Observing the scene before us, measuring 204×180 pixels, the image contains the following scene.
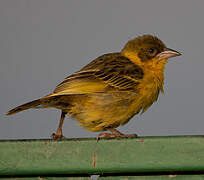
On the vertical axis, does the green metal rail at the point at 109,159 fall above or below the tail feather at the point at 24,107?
below

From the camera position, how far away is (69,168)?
2.32m

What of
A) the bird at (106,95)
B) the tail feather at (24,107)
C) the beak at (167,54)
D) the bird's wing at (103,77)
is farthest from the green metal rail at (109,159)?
the beak at (167,54)

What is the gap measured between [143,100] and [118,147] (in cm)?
135

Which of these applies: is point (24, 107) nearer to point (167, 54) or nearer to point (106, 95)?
point (106, 95)

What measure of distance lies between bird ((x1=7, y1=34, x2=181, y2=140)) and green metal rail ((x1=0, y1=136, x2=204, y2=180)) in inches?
35.7

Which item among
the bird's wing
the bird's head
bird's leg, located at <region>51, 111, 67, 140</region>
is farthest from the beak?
bird's leg, located at <region>51, 111, 67, 140</region>

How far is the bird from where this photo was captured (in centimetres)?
351

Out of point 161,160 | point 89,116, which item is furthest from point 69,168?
point 89,116

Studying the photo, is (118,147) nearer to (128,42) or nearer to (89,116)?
(89,116)

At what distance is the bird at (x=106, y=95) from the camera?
3512mm

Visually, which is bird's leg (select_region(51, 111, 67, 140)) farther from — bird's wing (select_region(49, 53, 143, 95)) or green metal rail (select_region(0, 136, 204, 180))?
green metal rail (select_region(0, 136, 204, 180))

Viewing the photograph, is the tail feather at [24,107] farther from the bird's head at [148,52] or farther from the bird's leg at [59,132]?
the bird's head at [148,52]

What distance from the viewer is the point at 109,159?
2330 millimetres

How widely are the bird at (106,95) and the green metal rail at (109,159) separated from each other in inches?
35.7
